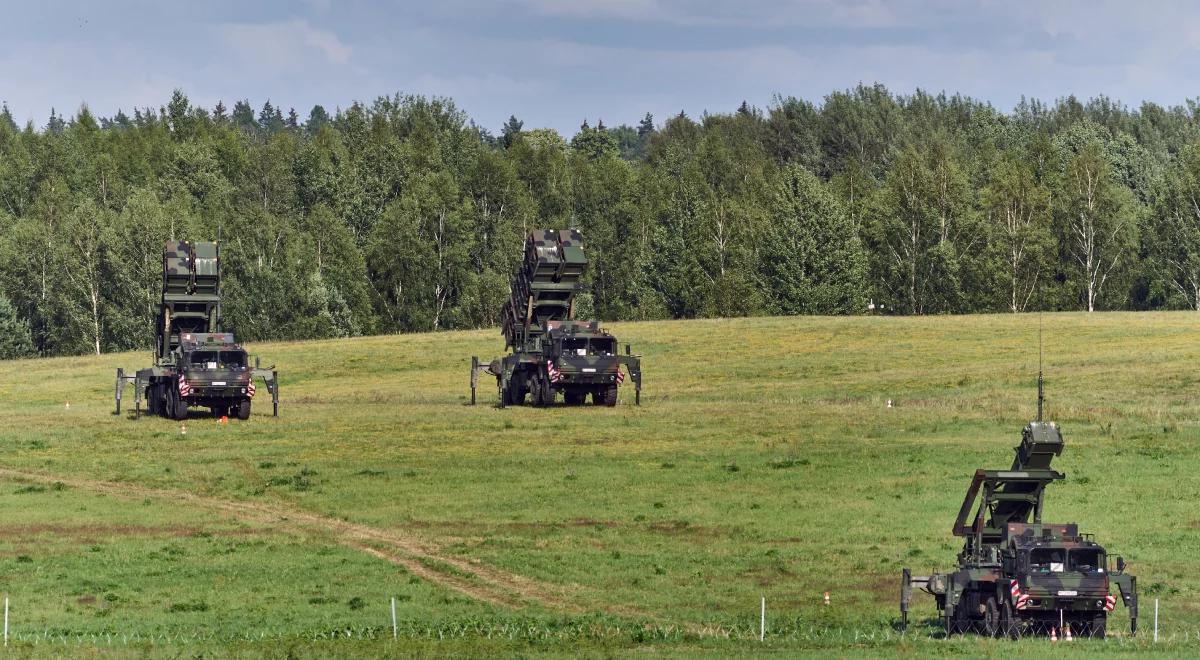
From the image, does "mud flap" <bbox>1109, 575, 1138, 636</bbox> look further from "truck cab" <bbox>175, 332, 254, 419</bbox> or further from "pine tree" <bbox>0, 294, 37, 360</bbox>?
"pine tree" <bbox>0, 294, 37, 360</bbox>

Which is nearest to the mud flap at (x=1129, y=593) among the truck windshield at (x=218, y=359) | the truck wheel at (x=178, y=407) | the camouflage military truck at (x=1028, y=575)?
the camouflage military truck at (x=1028, y=575)

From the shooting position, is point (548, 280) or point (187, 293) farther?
point (548, 280)

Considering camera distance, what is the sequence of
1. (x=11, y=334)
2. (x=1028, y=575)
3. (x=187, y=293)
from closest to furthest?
(x=1028, y=575) → (x=187, y=293) → (x=11, y=334)

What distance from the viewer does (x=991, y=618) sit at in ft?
106

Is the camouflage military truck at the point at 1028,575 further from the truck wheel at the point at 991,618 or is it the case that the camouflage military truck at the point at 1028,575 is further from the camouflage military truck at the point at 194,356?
the camouflage military truck at the point at 194,356

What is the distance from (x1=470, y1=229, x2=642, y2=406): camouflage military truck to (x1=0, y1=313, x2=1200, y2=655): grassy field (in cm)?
200

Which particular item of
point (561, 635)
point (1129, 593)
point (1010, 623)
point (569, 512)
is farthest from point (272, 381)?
point (1129, 593)

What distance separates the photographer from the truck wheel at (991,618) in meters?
32.0

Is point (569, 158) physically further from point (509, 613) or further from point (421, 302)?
point (509, 613)

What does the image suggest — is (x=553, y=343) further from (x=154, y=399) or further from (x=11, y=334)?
(x=11, y=334)

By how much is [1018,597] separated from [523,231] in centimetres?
13211

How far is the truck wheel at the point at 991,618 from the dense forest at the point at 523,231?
109224 mm

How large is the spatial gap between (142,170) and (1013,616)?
493 feet

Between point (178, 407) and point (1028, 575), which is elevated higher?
point (178, 407)
